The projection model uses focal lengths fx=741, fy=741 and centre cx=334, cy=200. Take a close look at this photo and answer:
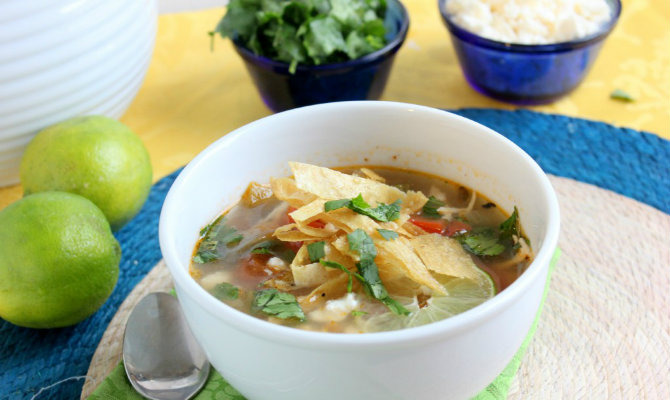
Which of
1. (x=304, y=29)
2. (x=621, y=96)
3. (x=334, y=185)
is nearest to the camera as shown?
(x=334, y=185)

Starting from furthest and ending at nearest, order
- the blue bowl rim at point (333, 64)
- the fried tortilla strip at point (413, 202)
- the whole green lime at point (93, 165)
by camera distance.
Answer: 1. the blue bowl rim at point (333, 64)
2. the whole green lime at point (93, 165)
3. the fried tortilla strip at point (413, 202)

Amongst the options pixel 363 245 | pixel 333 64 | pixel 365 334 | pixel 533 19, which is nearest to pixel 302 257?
pixel 363 245

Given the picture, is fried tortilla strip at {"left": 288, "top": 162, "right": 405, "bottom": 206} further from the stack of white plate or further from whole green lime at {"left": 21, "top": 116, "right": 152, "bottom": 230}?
the stack of white plate

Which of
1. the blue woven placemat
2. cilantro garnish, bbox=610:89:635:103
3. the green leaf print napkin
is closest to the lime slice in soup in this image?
the green leaf print napkin

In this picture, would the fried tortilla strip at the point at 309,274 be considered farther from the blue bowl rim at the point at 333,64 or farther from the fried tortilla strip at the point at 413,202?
the blue bowl rim at the point at 333,64

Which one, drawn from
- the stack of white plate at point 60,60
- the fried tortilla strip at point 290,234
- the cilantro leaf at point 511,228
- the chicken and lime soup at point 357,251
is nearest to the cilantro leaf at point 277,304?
the chicken and lime soup at point 357,251

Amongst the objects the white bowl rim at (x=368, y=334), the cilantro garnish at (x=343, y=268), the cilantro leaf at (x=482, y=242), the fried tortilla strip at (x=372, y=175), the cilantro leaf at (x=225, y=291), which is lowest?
the cilantro leaf at (x=482, y=242)

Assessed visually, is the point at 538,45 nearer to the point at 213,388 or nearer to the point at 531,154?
the point at 531,154
